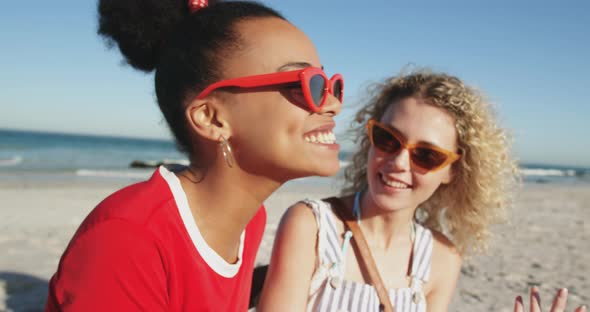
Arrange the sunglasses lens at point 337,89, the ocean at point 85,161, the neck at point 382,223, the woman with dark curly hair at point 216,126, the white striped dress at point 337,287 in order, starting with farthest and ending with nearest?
1. the ocean at point 85,161
2. the neck at point 382,223
3. the white striped dress at point 337,287
4. the sunglasses lens at point 337,89
5. the woman with dark curly hair at point 216,126

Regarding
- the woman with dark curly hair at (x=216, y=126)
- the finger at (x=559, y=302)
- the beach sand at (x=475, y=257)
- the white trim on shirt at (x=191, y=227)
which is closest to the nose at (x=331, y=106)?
the woman with dark curly hair at (x=216, y=126)

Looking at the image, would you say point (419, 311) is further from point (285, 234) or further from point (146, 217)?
point (146, 217)

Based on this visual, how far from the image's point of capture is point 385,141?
3.07 m

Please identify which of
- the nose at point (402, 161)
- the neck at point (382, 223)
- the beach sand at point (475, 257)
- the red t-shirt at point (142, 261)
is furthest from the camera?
the beach sand at point (475, 257)

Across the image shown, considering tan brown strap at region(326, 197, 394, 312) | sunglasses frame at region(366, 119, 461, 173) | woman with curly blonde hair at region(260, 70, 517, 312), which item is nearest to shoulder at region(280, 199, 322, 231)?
woman with curly blonde hair at region(260, 70, 517, 312)

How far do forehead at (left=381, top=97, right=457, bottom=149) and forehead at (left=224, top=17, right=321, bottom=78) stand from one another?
1249mm

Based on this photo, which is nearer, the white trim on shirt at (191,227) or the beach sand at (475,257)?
the white trim on shirt at (191,227)

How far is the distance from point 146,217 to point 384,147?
1823 mm

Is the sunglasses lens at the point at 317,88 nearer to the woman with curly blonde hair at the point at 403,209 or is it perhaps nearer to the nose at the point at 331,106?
the nose at the point at 331,106

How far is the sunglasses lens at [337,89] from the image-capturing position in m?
2.16

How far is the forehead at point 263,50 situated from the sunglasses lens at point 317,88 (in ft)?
0.33

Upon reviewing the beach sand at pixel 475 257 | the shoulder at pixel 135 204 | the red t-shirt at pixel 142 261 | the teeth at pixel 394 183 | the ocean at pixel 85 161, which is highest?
the teeth at pixel 394 183

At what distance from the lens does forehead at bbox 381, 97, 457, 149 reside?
2986mm

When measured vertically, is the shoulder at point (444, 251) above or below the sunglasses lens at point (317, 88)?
below
